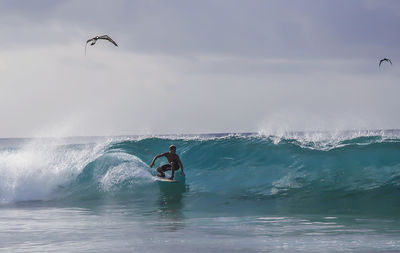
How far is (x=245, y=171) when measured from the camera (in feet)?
74.7

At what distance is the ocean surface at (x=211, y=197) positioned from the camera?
10.7m

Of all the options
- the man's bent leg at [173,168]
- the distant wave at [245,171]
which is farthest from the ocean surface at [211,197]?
the man's bent leg at [173,168]

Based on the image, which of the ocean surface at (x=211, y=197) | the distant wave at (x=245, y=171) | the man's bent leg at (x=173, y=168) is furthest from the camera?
the man's bent leg at (x=173, y=168)

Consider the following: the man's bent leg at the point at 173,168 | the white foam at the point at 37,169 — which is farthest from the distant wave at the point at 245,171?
the man's bent leg at the point at 173,168

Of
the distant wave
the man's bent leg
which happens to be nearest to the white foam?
the distant wave

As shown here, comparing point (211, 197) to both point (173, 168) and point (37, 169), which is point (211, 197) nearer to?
point (173, 168)

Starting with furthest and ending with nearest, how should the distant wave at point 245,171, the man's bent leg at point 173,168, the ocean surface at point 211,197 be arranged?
the man's bent leg at point 173,168 → the distant wave at point 245,171 → the ocean surface at point 211,197

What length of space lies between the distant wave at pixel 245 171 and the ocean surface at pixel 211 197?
0.14ft

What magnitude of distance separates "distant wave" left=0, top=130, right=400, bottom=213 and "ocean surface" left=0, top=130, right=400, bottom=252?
1.6 inches

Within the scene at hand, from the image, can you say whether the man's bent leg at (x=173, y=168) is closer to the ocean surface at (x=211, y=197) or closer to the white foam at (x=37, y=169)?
the ocean surface at (x=211, y=197)

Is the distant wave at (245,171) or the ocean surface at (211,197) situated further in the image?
the distant wave at (245,171)

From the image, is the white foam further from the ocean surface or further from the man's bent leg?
the man's bent leg

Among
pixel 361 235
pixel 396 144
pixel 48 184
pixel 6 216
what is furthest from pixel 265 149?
pixel 361 235

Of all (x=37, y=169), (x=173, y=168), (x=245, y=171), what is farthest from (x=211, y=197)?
(x=37, y=169)
